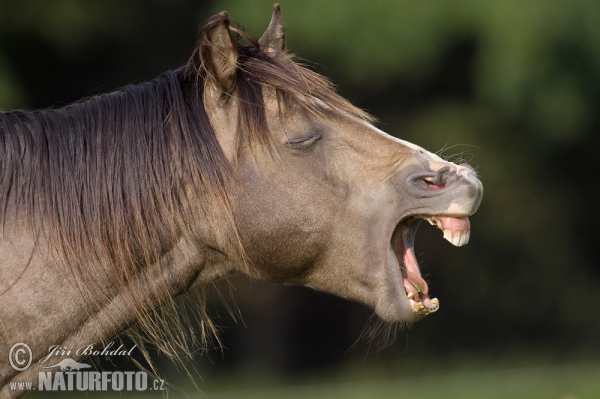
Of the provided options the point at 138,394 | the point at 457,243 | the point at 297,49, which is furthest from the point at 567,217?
the point at 457,243

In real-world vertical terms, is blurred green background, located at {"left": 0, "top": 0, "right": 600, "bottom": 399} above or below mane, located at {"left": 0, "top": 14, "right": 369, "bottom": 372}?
below

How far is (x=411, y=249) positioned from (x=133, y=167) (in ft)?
3.13

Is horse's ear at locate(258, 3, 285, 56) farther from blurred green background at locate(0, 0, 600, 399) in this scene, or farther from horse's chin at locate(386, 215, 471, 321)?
blurred green background at locate(0, 0, 600, 399)

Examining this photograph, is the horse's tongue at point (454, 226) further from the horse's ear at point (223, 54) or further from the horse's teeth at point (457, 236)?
the horse's ear at point (223, 54)

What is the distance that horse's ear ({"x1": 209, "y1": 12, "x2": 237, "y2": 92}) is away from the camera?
8.13ft

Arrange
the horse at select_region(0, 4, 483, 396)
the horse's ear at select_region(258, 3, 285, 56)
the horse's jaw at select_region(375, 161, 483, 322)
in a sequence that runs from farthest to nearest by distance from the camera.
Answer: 1. the horse's ear at select_region(258, 3, 285, 56)
2. the horse's jaw at select_region(375, 161, 483, 322)
3. the horse at select_region(0, 4, 483, 396)

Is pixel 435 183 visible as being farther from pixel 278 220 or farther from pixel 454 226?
pixel 278 220

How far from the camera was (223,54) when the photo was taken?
2502mm

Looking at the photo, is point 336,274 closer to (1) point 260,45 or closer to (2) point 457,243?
(2) point 457,243

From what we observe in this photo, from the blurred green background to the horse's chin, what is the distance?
146 inches

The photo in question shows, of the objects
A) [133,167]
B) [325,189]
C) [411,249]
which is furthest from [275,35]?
[411,249]

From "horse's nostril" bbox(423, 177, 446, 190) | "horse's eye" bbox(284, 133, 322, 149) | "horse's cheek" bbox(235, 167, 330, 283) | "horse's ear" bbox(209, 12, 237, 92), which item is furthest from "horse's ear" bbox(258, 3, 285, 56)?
"horse's nostril" bbox(423, 177, 446, 190)

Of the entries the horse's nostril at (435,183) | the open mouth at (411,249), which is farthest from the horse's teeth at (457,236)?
the horse's nostril at (435,183)

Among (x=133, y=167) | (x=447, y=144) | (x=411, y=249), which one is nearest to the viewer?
(x=133, y=167)
